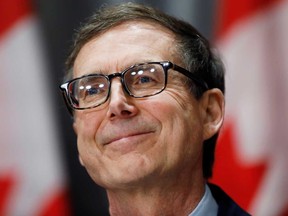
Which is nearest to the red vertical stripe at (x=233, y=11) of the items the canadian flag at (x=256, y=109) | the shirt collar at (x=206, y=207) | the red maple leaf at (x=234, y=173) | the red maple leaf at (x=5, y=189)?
the canadian flag at (x=256, y=109)

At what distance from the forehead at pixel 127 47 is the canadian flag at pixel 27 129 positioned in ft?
1.78

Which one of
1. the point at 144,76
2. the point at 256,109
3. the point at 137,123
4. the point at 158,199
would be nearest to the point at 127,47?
the point at 144,76

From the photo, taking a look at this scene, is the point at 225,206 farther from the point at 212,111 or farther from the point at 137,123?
the point at 137,123

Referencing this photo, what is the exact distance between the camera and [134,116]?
1.38 meters

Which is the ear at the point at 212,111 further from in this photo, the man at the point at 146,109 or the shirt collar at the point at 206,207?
the shirt collar at the point at 206,207

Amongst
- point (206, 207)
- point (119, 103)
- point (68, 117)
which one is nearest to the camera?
point (119, 103)

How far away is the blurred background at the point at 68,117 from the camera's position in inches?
77.0

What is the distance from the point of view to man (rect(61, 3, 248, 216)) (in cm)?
139

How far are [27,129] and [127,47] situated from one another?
28.3 inches

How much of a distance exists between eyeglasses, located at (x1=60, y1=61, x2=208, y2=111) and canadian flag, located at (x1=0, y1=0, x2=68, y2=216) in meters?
0.57

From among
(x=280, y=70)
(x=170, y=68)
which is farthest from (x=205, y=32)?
(x=170, y=68)

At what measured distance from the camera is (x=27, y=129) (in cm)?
204

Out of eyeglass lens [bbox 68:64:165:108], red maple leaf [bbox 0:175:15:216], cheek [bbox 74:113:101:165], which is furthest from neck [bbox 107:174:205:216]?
red maple leaf [bbox 0:175:15:216]

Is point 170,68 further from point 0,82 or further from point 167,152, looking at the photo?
point 0,82
